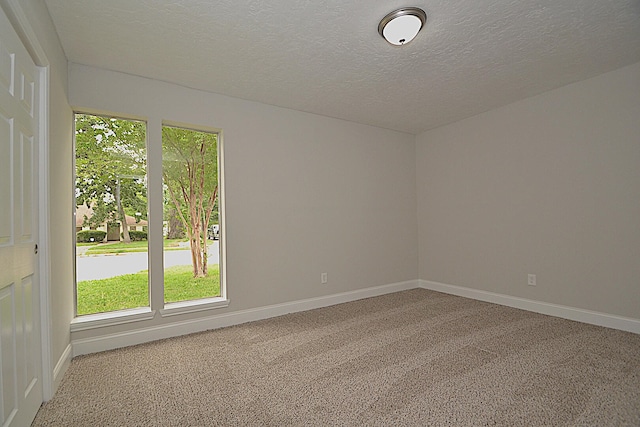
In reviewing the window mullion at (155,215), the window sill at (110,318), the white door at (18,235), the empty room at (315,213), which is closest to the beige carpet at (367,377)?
the empty room at (315,213)

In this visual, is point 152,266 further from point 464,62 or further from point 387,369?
point 464,62

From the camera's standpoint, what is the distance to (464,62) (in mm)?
2846

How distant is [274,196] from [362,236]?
145cm

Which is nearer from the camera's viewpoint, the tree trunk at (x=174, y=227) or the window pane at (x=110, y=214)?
the window pane at (x=110, y=214)

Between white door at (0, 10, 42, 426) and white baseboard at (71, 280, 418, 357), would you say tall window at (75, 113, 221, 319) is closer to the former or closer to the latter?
white baseboard at (71, 280, 418, 357)

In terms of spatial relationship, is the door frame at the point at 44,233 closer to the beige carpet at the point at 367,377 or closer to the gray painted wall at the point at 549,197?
the beige carpet at the point at 367,377

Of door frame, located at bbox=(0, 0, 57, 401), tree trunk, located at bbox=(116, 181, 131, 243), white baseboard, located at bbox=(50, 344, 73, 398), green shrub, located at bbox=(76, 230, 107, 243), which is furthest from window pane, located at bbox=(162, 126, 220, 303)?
door frame, located at bbox=(0, 0, 57, 401)

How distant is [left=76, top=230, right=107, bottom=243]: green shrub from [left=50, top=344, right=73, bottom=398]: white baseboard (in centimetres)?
90

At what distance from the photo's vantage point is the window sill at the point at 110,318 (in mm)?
2718

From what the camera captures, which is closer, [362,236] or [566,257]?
[566,257]

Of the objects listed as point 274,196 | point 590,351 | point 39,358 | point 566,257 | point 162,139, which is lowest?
point 590,351

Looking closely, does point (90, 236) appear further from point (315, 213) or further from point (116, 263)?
point (315, 213)

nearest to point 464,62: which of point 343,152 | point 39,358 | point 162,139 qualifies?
point 343,152

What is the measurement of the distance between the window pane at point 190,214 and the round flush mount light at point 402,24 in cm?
212
